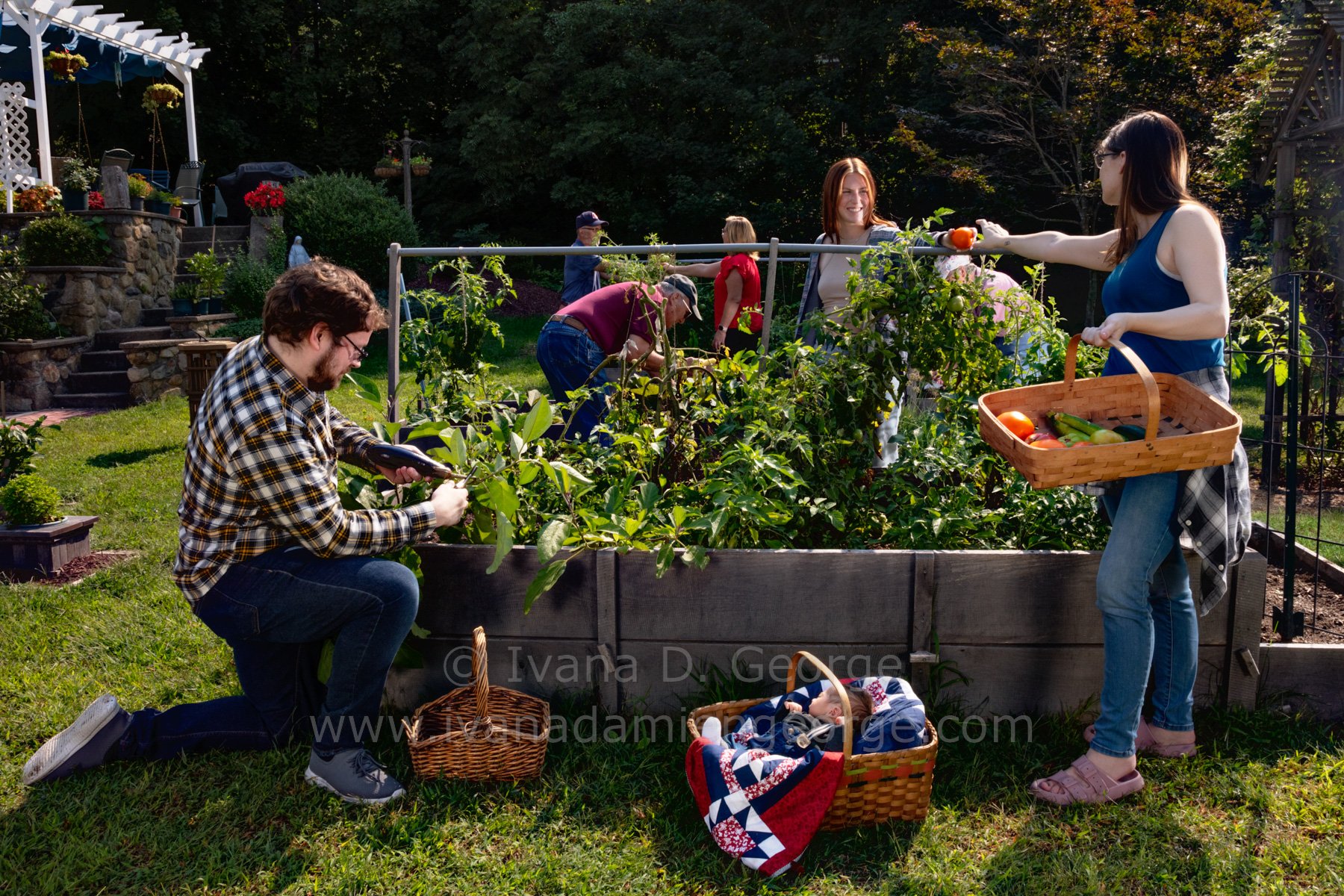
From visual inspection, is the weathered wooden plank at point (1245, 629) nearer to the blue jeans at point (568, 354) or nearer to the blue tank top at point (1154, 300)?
the blue tank top at point (1154, 300)

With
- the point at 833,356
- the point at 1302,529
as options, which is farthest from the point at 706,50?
the point at 833,356

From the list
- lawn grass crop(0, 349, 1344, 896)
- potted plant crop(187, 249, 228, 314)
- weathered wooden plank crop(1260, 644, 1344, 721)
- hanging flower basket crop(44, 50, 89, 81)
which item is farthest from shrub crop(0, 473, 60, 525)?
hanging flower basket crop(44, 50, 89, 81)

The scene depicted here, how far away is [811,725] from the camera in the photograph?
228 cm

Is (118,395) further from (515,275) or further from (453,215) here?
(453,215)

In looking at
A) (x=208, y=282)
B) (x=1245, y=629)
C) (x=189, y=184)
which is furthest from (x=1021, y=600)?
A: (x=189, y=184)

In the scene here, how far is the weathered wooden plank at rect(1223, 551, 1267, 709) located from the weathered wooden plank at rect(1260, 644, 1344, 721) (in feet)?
0.16

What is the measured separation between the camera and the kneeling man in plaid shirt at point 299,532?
2.25m

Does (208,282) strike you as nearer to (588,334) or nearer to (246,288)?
(246,288)

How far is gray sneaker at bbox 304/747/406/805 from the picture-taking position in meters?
2.37

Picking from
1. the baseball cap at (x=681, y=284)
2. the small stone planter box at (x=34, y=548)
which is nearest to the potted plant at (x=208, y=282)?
the small stone planter box at (x=34, y=548)

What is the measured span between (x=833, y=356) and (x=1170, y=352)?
2.92 feet

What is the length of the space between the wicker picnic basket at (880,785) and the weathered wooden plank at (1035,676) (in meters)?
0.39

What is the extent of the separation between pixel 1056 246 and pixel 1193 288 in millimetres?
644

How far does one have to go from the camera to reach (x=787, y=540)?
2.75 meters
